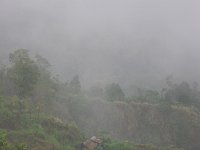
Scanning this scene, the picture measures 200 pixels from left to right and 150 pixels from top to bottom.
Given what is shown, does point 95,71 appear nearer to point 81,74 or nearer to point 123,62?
point 81,74

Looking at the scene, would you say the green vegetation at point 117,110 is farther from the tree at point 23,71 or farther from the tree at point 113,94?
the tree at point 23,71

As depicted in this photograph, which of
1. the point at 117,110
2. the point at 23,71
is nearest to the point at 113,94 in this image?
the point at 117,110

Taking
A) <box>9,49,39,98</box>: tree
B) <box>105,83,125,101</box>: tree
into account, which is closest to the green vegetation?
<box>105,83,125,101</box>: tree

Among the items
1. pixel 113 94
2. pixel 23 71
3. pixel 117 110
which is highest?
pixel 23 71

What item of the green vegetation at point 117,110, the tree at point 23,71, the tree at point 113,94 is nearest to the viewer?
the tree at point 23,71

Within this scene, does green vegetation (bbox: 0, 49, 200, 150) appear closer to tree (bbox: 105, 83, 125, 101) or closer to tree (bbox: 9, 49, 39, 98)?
tree (bbox: 105, 83, 125, 101)

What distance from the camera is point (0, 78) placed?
52031 millimetres

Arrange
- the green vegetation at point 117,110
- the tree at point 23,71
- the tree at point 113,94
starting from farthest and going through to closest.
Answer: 1. the tree at point 113,94
2. the green vegetation at point 117,110
3. the tree at point 23,71

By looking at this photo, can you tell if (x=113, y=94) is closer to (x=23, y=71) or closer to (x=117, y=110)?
(x=117, y=110)

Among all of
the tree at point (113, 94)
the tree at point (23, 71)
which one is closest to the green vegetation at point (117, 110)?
the tree at point (113, 94)

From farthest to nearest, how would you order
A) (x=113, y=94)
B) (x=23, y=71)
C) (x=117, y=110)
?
(x=113, y=94), (x=117, y=110), (x=23, y=71)

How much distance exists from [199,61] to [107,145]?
295 feet

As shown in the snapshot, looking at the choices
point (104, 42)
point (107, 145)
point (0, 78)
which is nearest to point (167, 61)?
point (104, 42)

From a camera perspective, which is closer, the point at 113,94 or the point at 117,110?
the point at 117,110
